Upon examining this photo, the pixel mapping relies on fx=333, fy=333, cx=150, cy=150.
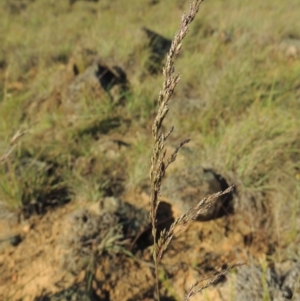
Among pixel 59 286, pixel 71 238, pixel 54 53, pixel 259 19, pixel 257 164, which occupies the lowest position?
pixel 59 286

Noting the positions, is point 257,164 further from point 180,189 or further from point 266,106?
point 266,106

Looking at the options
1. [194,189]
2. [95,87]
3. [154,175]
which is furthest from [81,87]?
[154,175]

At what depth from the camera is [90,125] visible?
9.64 ft

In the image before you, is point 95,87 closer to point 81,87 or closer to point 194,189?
point 81,87

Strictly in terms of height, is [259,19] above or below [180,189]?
above

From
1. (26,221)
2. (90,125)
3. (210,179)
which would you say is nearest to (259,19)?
(90,125)

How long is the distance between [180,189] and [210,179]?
0.21 metres

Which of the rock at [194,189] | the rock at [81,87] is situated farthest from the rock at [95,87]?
the rock at [194,189]

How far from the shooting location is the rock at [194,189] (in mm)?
2059

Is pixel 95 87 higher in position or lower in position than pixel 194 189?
higher

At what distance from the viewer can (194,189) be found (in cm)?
208

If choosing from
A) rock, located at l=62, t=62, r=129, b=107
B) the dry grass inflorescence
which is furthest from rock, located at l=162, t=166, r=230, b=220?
rock, located at l=62, t=62, r=129, b=107

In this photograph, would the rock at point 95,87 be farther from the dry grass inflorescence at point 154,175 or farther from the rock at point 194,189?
the rock at point 194,189

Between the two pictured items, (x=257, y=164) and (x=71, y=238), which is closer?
(x=71, y=238)
